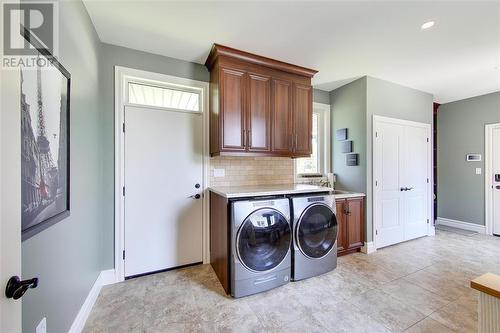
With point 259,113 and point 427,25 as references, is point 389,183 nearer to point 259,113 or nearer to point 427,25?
point 427,25

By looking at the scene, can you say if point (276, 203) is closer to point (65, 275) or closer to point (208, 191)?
point (208, 191)

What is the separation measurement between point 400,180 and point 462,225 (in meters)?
2.27

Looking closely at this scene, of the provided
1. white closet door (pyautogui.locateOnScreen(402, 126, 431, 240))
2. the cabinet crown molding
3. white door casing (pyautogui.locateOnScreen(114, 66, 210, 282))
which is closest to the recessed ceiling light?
the cabinet crown molding

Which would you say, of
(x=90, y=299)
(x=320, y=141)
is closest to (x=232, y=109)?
(x=320, y=141)

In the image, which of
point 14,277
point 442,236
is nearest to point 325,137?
point 442,236

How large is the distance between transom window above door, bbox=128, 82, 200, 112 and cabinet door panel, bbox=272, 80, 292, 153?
1.03 metres

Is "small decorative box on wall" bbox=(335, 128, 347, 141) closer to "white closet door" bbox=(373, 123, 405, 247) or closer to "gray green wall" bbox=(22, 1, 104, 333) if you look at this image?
"white closet door" bbox=(373, 123, 405, 247)

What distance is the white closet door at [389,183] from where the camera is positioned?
3324 millimetres

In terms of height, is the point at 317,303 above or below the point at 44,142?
below

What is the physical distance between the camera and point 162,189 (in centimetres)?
259

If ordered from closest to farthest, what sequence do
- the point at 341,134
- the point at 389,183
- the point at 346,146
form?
the point at 389,183 < the point at 346,146 < the point at 341,134

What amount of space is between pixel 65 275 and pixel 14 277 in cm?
97

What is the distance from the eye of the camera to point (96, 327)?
1707 millimetres

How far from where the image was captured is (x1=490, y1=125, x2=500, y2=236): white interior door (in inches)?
153
